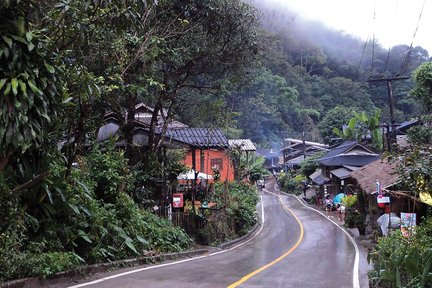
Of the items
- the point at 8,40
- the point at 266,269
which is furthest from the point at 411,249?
the point at 8,40

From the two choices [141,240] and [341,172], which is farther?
[341,172]

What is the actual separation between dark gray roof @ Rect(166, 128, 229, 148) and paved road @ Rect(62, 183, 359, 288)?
5756mm

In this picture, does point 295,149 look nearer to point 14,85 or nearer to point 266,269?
point 266,269

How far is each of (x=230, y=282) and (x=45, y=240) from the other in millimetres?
4150

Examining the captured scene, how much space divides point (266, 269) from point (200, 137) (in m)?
13.6

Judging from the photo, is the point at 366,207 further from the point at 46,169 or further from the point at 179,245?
the point at 46,169

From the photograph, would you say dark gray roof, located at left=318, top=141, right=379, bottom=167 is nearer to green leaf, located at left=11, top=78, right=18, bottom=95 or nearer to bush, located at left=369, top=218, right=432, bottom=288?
bush, located at left=369, top=218, right=432, bottom=288

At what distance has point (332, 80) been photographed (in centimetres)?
8450

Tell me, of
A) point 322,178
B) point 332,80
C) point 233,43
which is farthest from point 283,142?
point 233,43

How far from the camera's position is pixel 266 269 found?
1284cm

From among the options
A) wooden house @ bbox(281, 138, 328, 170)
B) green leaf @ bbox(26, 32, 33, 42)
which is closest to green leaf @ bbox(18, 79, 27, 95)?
green leaf @ bbox(26, 32, 33, 42)

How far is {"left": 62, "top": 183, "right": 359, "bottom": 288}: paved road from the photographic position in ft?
31.8

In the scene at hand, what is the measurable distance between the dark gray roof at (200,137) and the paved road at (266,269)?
576cm

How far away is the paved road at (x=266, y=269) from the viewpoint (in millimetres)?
9680
